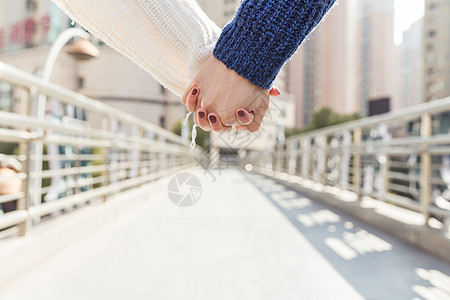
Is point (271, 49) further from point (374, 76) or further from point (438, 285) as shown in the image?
point (374, 76)

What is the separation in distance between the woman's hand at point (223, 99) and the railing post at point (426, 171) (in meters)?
2.52

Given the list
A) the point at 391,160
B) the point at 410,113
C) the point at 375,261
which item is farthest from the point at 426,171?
the point at 391,160

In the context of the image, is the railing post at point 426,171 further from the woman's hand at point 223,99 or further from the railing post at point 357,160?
the woman's hand at point 223,99

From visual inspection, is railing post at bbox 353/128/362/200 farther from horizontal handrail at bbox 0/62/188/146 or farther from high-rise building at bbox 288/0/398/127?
high-rise building at bbox 288/0/398/127

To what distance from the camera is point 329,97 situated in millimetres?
77375

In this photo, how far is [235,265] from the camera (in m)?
2.28

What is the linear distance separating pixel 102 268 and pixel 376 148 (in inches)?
123

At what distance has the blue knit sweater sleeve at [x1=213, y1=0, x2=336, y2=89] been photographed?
0.73 metres

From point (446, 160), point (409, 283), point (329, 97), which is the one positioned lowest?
point (409, 283)

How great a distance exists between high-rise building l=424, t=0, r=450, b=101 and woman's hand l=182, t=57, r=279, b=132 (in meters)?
55.1

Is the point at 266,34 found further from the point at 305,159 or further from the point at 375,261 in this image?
the point at 305,159

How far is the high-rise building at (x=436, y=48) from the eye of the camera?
4985 centimetres

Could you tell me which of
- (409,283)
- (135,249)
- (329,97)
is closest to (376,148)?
(409,283)

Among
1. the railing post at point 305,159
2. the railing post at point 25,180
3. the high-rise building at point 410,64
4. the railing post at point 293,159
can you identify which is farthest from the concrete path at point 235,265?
the high-rise building at point 410,64
